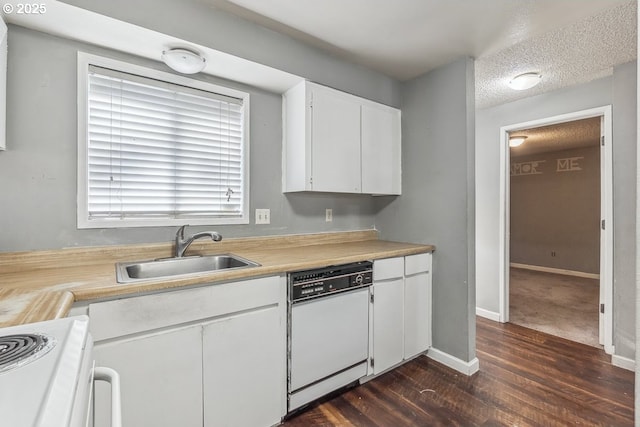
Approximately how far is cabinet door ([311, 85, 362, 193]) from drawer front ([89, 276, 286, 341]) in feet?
2.97

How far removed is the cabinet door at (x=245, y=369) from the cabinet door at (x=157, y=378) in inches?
2.3

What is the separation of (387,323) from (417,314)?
0.35 meters

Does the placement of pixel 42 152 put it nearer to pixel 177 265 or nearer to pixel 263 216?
pixel 177 265

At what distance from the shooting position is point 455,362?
229 centimetres

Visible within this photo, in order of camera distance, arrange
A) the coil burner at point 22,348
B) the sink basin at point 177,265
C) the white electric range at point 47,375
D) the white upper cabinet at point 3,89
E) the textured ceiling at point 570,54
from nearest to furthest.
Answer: the white electric range at point 47,375 < the coil burner at point 22,348 < the white upper cabinet at point 3,89 < the sink basin at point 177,265 < the textured ceiling at point 570,54

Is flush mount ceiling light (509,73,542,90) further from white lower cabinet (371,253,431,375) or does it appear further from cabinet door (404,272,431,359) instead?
cabinet door (404,272,431,359)

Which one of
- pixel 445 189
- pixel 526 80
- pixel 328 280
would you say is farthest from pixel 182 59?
pixel 526 80

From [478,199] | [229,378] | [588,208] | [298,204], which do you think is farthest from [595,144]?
[229,378]

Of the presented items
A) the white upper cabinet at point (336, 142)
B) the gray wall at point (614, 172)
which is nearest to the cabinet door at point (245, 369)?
the white upper cabinet at point (336, 142)

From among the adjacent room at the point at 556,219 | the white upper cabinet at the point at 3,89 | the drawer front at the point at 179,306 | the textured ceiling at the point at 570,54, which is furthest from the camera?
the adjacent room at the point at 556,219

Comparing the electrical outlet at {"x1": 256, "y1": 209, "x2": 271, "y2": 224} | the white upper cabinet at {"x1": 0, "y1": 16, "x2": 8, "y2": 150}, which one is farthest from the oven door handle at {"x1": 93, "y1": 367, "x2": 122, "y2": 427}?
the electrical outlet at {"x1": 256, "y1": 209, "x2": 271, "y2": 224}

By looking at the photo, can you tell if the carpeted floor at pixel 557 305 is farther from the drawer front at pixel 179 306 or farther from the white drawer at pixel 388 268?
the drawer front at pixel 179 306

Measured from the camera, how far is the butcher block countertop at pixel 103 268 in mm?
1007

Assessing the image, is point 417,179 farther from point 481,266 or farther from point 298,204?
point 481,266
